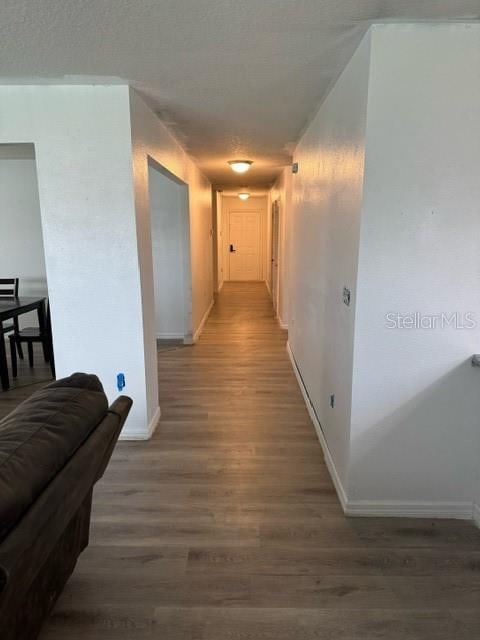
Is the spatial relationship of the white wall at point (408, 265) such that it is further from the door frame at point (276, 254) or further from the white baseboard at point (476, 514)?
the door frame at point (276, 254)

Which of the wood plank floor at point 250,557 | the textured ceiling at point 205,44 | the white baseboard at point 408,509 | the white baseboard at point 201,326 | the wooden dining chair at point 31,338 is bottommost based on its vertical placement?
the wood plank floor at point 250,557

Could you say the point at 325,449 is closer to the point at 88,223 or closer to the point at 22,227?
the point at 88,223

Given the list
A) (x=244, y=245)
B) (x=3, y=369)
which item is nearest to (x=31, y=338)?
(x=3, y=369)

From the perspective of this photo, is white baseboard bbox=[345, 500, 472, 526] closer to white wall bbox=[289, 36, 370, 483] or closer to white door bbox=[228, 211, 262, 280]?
white wall bbox=[289, 36, 370, 483]

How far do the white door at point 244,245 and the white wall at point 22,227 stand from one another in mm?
6709

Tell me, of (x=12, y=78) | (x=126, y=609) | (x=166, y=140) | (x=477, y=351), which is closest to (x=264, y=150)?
(x=166, y=140)

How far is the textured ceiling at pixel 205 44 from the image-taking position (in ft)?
5.35

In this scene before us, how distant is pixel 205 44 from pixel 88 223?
1.29 m

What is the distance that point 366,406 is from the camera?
2113 millimetres

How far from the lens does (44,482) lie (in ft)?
3.57

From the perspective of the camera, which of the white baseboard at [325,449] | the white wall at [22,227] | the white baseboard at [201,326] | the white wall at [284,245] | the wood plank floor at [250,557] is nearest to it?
the wood plank floor at [250,557]

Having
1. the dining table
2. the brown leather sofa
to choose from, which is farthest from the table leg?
the brown leather sofa

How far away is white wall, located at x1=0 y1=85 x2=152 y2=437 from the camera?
257 cm

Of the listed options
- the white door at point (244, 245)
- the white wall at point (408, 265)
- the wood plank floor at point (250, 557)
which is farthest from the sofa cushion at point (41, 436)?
the white door at point (244, 245)
